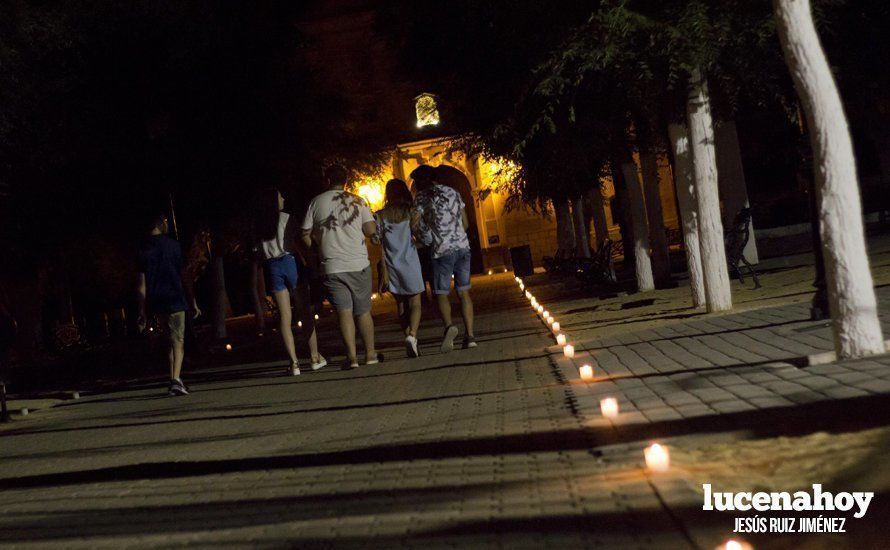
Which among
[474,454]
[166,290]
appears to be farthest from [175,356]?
[474,454]

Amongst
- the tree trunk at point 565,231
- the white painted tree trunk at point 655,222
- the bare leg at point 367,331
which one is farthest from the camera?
the tree trunk at point 565,231

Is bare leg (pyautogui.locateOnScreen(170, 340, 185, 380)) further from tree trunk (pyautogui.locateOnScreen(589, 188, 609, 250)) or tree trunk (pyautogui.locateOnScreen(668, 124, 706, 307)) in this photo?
tree trunk (pyautogui.locateOnScreen(589, 188, 609, 250))

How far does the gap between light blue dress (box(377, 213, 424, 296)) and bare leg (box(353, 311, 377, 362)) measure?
1.69 feet

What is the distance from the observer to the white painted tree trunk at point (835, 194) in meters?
7.40

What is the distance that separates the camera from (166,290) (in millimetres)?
12773

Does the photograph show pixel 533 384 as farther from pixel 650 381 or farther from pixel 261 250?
pixel 261 250

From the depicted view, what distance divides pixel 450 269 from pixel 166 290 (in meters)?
3.37

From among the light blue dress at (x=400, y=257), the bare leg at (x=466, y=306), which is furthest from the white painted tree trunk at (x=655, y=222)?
the light blue dress at (x=400, y=257)

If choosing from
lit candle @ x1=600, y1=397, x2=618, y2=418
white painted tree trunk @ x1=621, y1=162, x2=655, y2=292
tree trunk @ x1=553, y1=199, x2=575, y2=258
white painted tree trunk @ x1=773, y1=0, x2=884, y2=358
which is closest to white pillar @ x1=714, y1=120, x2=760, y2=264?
white painted tree trunk @ x1=621, y1=162, x2=655, y2=292

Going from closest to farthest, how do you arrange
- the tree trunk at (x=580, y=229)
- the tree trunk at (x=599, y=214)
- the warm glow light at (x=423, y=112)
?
the tree trunk at (x=599, y=214) → the tree trunk at (x=580, y=229) → the warm glow light at (x=423, y=112)

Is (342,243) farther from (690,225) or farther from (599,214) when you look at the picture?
(599,214)

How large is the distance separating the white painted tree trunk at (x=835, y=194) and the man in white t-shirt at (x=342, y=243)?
19.9ft

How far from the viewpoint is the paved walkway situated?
4.68 m

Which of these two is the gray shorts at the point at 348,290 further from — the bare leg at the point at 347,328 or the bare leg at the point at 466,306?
the bare leg at the point at 466,306
